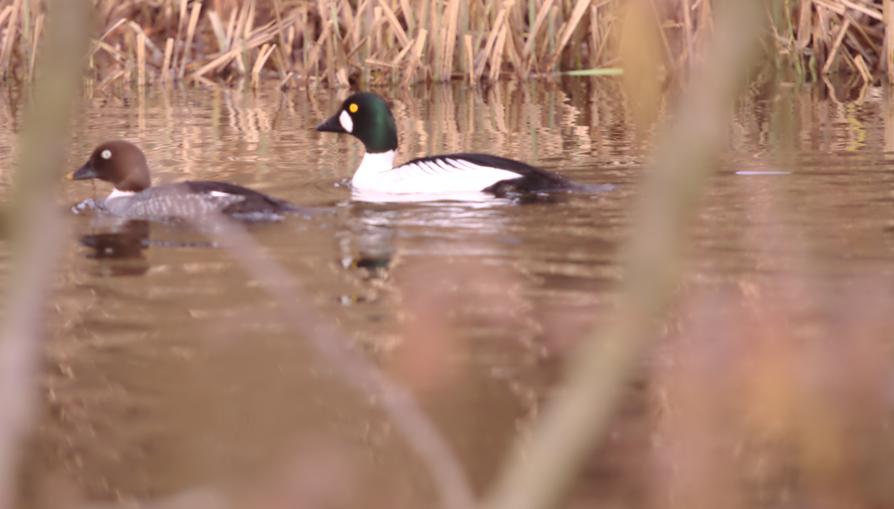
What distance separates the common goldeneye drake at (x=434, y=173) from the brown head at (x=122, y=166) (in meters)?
1.24

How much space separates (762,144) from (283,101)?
236 inches

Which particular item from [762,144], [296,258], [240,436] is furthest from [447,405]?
[762,144]

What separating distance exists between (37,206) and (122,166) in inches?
291

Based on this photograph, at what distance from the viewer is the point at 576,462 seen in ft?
4.71

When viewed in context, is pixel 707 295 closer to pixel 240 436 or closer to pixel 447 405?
pixel 447 405

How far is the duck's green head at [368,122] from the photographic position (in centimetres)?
984

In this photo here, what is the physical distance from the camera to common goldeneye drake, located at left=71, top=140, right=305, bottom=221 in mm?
7754

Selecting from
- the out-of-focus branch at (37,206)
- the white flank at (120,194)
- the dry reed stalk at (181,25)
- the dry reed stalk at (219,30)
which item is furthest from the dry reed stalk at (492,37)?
the out-of-focus branch at (37,206)

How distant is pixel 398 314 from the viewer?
548 centimetres

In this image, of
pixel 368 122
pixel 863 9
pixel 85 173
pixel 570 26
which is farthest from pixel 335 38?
pixel 85 173

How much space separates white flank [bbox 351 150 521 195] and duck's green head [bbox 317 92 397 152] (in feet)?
1.41

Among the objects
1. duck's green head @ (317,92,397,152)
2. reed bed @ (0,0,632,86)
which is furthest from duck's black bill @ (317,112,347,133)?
reed bed @ (0,0,632,86)

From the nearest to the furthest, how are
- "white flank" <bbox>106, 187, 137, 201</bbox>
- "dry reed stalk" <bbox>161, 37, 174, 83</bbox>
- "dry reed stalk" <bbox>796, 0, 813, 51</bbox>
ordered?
"white flank" <bbox>106, 187, 137, 201</bbox> < "dry reed stalk" <bbox>796, 0, 813, 51</bbox> < "dry reed stalk" <bbox>161, 37, 174, 83</bbox>

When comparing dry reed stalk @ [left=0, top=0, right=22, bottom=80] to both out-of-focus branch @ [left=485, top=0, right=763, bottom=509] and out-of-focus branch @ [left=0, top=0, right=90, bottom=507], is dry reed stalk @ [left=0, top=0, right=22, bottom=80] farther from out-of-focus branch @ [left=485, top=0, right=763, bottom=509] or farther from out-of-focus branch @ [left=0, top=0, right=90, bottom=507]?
out-of-focus branch @ [left=485, top=0, right=763, bottom=509]
